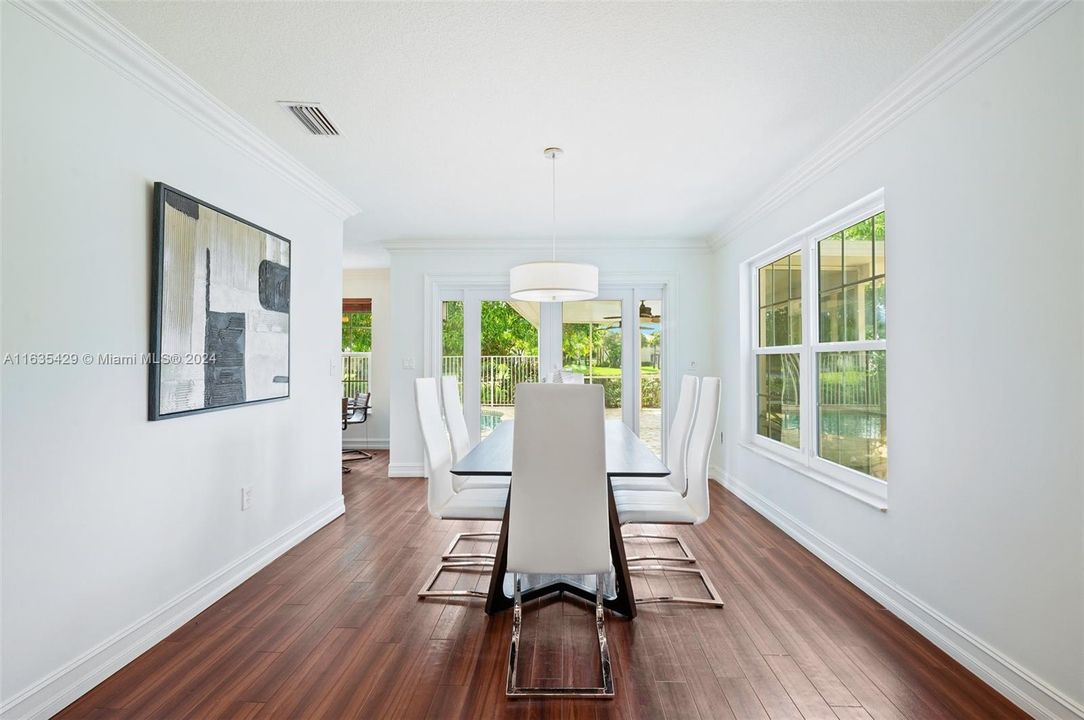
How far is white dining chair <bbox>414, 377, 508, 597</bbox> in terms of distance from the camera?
8.79 feet

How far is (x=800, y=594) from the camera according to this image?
9.07ft

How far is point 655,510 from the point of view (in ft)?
8.74

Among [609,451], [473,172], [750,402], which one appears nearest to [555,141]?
[473,172]

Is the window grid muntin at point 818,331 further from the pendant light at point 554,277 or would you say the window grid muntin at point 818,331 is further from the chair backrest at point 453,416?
the chair backrest at point 453,416

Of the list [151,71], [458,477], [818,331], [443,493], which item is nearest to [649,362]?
[818,331]

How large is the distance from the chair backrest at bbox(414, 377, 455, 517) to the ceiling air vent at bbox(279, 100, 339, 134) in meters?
1.39

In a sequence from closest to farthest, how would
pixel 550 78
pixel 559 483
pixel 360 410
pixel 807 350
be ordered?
pixel 559 483 → pixel 550 78 → pixel 807 350 → pixel 360 410

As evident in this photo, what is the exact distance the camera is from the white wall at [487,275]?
18.4 feet

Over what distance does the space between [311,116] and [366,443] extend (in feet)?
17.6

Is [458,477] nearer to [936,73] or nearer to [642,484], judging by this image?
[642,484]

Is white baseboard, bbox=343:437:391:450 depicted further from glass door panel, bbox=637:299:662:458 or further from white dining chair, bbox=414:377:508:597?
white dining chair, bbox=414:377:508:597

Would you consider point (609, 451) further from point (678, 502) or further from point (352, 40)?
point (352, 40)

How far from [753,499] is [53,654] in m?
4.23

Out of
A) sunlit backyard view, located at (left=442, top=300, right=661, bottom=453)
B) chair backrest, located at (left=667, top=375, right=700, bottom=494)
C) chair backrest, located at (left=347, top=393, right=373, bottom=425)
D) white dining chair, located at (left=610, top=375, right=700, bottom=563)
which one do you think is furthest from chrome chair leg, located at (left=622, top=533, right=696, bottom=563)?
chair backrest, located at (left=347, top=393, right=373, bottom=425)
